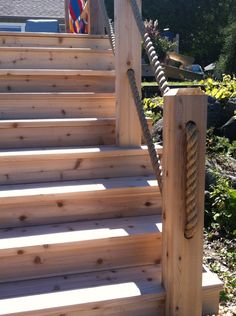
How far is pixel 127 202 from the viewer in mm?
2549

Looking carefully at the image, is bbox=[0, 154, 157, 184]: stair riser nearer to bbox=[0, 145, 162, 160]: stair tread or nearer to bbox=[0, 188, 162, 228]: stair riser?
bbox=[0, 145, 162, 160]: stair tread

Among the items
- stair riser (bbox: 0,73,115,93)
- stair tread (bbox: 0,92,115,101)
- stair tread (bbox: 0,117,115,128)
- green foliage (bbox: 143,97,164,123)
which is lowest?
green foliage (bbox: 143,97,164,123)

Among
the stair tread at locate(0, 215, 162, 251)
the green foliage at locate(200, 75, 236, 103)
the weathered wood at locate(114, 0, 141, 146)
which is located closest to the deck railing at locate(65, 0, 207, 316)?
the stair tread at locate(0, 215, 162, 251)

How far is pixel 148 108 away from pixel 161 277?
9.07 ft

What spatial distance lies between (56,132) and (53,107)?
13.3 inches

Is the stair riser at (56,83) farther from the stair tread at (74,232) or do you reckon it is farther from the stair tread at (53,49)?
the stair tread at (74,232)

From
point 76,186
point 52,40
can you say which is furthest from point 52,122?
point 52,40

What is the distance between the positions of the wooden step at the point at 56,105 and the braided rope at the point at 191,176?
1.57m

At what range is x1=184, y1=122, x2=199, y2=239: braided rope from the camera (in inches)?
69.1

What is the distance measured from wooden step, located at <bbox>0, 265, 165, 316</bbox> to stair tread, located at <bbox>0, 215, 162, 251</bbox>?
7.3 inches

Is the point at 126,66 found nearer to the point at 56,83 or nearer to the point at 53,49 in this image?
the point at 56,83

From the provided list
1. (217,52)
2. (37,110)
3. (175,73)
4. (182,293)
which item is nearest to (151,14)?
(217,52)

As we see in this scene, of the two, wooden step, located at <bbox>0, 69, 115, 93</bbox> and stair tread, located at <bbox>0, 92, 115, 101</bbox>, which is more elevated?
wooden step, located at <bbox>0, 69, 115, 93</bbox>

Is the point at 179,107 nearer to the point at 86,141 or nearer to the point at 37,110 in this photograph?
the point at 86,141
